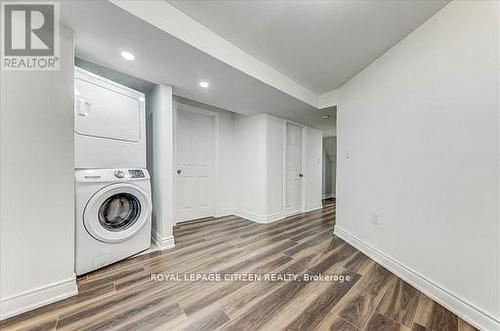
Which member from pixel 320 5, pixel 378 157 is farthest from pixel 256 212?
pixel 320 5

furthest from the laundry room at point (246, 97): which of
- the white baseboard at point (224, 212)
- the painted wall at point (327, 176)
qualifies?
the painted wall at point (327, 176)

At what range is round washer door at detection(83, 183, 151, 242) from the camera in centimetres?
166

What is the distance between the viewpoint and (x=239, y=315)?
1232mm

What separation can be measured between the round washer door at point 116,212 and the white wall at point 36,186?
26 centimetres

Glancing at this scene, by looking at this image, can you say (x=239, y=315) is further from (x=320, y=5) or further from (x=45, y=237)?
(x=320, y=5)


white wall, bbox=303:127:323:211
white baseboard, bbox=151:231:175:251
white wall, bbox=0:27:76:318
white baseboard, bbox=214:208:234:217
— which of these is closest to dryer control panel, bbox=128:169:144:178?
white wall, bbox=0:27:76:318

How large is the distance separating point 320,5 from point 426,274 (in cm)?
220

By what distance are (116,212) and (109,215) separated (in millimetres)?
84

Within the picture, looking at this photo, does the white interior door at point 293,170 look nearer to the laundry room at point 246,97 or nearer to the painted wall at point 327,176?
the laundry room at point 246,97

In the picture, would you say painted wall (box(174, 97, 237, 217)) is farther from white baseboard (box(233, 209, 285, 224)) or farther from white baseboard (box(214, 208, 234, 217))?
white baseboard (box(233, 209, 285, 224))

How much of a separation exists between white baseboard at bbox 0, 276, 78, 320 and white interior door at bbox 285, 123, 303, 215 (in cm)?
321

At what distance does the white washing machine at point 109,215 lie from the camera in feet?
5.29

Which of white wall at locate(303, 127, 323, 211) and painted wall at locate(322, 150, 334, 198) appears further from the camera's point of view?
painted wall at locate(322, 150, 334, 198)

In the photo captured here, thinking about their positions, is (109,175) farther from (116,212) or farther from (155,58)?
(155,58)
